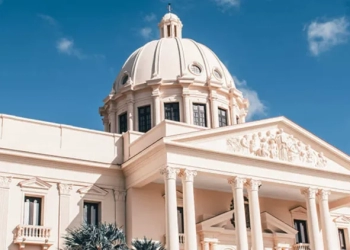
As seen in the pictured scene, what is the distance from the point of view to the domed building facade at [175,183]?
3086cm

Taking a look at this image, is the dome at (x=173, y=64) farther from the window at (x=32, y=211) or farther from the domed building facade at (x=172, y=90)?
the window at (x=32, y=211)

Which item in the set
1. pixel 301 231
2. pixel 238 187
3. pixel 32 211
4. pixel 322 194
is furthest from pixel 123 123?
pixel 322 194

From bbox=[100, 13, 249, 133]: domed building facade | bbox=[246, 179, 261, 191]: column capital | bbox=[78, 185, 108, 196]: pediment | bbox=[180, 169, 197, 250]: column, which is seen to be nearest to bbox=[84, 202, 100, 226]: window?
bbox=[78, 185, 108, 196]: pediment

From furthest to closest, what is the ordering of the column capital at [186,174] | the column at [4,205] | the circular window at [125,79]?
the circular window at [125,79], the column capital at [186,174], the column at [4,205]

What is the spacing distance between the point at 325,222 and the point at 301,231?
471cm

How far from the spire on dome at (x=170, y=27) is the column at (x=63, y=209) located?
21.4 meters

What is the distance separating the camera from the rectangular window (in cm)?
Answer: 4353

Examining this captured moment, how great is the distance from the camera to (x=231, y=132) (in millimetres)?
33188

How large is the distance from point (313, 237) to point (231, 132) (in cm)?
759

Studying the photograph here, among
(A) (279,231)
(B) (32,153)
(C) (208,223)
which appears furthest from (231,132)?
(B) (32,153)

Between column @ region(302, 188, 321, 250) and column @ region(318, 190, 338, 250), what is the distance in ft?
1.87

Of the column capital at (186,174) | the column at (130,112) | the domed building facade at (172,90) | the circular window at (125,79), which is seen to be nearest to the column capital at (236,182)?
the column capital at (186,174)

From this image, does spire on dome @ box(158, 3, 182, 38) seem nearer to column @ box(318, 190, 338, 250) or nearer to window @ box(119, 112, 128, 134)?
window @ box(119, 112, 128, 134)

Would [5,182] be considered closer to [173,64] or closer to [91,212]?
[91,212]
